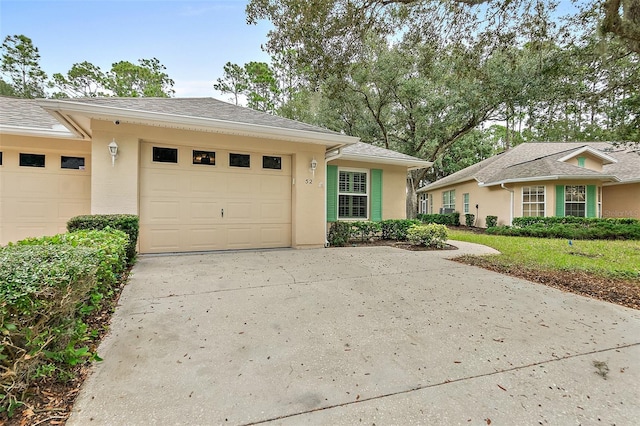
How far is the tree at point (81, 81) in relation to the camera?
21.3m

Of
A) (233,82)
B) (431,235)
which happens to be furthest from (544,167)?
(233,82)

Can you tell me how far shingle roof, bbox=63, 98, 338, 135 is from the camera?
5.96 m

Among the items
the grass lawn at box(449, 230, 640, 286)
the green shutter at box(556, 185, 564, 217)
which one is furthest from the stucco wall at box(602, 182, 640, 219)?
the grass lawn at box(449, 230, 640, 286)

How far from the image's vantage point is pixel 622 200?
15.7m

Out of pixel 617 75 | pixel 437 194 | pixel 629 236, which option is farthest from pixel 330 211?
pixel 437 194

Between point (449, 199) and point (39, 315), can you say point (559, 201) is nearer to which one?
point (449, 199)

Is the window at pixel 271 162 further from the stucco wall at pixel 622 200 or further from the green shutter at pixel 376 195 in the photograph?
the stucco wall at pixel 622 200

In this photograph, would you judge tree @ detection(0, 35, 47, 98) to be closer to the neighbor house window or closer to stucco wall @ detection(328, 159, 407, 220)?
the neighbor house window

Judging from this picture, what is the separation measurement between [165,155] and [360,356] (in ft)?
20.6

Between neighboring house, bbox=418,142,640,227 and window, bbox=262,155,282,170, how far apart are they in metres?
12.2

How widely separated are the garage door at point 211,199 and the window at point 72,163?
2.24m

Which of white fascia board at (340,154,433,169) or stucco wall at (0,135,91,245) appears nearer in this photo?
stucco wall at (0,135,91,245)

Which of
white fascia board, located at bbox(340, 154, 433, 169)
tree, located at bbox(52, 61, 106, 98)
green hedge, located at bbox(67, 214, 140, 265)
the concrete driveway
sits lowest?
the concrete driveway

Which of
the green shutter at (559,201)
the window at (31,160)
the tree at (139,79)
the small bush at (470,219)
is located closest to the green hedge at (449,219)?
the small bush at (470,219)
